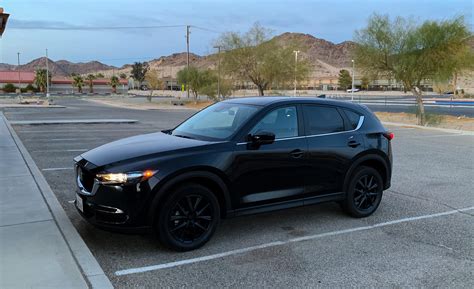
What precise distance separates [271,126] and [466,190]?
14.8ft

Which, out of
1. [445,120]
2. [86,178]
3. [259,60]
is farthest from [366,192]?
[259,60]

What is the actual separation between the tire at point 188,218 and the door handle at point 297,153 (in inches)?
46.0

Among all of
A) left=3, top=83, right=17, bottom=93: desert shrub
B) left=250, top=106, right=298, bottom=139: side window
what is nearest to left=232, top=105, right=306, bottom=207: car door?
left=250, top=106, right=298, bottom=139: side window

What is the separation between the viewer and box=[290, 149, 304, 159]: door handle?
5430 mm

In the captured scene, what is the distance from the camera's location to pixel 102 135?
1595 cm

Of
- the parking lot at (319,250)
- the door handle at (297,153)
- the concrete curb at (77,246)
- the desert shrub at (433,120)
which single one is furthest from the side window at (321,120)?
the desert shrub at (433,120)

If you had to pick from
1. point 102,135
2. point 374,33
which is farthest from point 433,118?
point 102,135

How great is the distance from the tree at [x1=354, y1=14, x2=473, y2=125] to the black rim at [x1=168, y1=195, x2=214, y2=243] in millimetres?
23178

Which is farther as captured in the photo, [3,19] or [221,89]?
Answer: [221,89]

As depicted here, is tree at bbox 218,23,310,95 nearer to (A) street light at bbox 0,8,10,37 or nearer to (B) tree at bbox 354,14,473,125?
(B) tree at bbox 354,14,473,125

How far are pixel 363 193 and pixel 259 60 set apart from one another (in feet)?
140

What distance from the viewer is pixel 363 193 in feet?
20.3

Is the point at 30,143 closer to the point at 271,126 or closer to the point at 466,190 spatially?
the point at 271,126

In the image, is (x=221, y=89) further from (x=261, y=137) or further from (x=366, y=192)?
(x=261, y=137)
